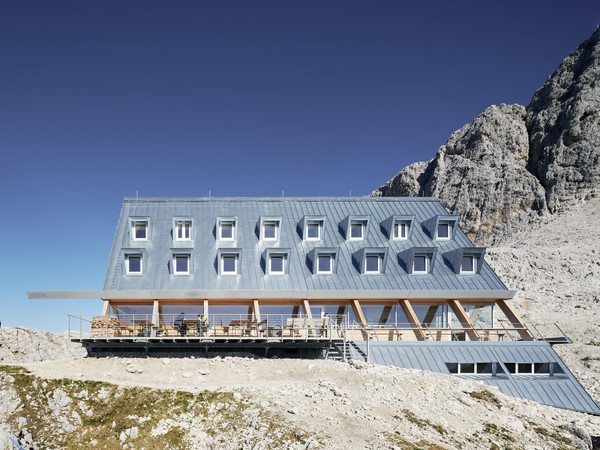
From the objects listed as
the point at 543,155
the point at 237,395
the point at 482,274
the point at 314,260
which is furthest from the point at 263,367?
the point at 543,155

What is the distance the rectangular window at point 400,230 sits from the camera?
33.7 metres

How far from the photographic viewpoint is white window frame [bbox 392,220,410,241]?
3356 centimetres

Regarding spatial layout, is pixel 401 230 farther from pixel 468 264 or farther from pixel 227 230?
pixel 227 230

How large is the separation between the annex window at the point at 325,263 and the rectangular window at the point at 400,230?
16.8 feet

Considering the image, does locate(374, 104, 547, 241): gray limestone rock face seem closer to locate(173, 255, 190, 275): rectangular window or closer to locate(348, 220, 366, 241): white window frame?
locate(348, 220, 366, 241): white window frame

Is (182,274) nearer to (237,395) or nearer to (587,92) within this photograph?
(237,395)

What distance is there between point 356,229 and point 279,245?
530 cm

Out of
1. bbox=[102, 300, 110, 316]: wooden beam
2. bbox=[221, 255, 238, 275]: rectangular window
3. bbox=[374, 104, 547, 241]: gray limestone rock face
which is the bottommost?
bbox=[102, 300, 110, 316]: wooden beam

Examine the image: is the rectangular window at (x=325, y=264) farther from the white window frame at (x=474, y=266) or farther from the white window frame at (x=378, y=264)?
the white window frame at (x=474, y=266)

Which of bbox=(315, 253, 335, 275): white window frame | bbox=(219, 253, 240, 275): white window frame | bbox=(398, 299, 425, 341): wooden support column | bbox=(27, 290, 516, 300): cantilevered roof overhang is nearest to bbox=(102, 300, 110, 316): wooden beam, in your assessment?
bbox=(27, 290, 516, 300): cantilevered roof overhang

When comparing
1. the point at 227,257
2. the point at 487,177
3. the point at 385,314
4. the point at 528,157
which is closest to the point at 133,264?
the point at 227,257

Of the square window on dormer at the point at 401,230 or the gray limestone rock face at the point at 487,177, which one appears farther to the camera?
the gray limestone rock face at the point at 487,177

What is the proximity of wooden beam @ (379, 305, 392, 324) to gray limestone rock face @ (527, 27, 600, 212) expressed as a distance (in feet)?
250

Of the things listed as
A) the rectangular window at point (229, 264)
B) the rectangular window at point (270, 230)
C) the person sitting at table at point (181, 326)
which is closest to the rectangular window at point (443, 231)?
the rectangular window at point (270, 230)
